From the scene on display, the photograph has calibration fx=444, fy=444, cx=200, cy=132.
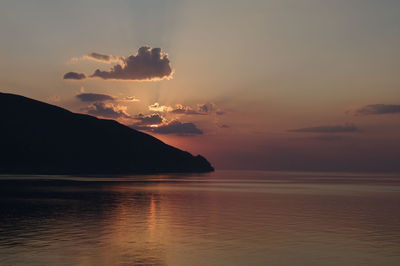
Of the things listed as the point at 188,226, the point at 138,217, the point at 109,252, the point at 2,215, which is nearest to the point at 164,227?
the point at 188,226

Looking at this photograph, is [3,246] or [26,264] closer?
[26,264]

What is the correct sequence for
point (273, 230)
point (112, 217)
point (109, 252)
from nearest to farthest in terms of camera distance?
point (109, 252), point (273, 230), point (112, 217)

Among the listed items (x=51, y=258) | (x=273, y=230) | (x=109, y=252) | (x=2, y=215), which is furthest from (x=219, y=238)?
(x=2, y=215)

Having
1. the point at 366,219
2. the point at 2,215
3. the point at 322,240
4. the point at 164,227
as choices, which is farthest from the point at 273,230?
the point at 2,215

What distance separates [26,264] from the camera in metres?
31.1

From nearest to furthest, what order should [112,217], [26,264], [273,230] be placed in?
[26,264]
[273,230]
[112,217]

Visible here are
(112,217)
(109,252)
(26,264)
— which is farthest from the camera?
(112,217)

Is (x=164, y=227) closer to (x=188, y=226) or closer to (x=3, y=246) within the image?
(x=188, y=226)

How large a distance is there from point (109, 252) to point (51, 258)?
4.61 metres

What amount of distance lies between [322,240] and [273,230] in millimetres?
7625

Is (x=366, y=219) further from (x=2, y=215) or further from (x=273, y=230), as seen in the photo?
(x=2, y=215)

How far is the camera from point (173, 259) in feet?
111

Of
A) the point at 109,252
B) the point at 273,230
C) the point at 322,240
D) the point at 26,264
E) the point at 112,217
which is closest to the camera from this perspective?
the point at 26,264

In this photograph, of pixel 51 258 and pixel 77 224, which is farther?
pixel 77 224
